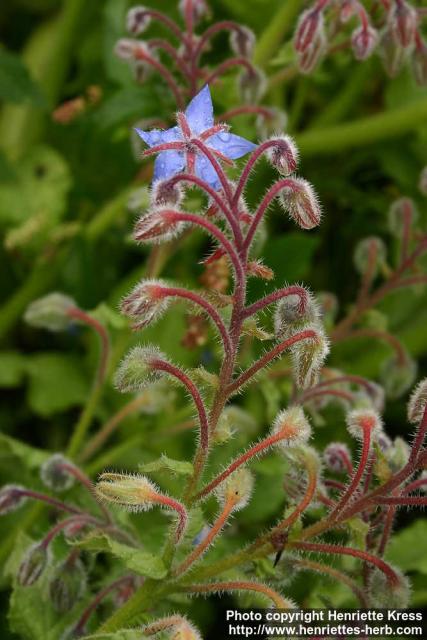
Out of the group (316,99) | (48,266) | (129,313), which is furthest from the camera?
(316,99)

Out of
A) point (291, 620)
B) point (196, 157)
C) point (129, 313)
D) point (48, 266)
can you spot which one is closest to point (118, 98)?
point (48, 266)

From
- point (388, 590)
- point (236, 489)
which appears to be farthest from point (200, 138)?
point (388, 590)

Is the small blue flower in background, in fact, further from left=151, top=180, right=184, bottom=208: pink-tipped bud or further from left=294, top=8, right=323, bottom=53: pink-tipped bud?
left=294, top=8, right=323, bottom=53: pink-tipped bud

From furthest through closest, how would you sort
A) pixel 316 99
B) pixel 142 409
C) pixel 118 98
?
pixel 316 99 < pixel 118 98 < pixel 142 409

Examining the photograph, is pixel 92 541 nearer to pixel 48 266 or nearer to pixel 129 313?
pixel 129 313

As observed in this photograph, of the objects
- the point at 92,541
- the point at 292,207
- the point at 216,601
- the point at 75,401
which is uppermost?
the point at 292,207

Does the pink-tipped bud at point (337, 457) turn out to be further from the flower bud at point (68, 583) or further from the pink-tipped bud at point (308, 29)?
the pink-tipped bud at point (308, 29)

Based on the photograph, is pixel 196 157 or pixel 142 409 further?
pixel 142 409

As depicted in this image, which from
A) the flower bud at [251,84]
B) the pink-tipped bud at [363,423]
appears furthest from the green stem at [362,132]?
the pink-tipped bud at [363,423]
